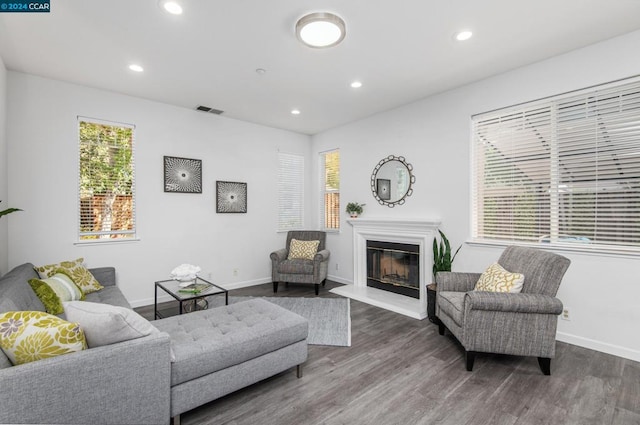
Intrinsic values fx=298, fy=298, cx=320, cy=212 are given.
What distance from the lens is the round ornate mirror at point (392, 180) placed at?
14.3 feet

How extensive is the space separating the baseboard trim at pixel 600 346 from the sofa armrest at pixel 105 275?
4.93m

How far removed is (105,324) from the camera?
60.9 inches

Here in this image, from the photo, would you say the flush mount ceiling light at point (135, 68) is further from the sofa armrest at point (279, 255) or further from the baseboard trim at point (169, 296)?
the sofa armrest at point (279, 255)

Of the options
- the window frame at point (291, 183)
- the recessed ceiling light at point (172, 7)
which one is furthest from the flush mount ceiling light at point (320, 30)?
the window frame at point (291, 183)

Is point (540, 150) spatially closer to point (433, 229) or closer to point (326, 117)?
point (433, 229)

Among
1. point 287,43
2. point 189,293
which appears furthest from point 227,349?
point 287,43

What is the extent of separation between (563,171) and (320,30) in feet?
9.02

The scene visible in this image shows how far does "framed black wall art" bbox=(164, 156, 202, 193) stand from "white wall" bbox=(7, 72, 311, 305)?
0.09 m

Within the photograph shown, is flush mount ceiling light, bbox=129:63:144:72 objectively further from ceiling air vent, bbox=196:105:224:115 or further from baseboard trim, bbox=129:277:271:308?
baseboard trim, bbox=129:277:271:308

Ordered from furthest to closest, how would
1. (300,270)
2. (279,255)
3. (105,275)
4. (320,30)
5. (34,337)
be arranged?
(279,255) < (300,270) < (105,275) < (320,30) < (34,337)

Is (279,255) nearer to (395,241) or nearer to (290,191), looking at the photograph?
(290,191)

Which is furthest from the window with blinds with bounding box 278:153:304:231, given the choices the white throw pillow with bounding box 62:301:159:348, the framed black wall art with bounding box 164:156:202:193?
the white throw pillow with bounding box 62:301:159:348

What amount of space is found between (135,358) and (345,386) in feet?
4.75

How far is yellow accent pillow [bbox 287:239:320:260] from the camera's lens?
499cm
